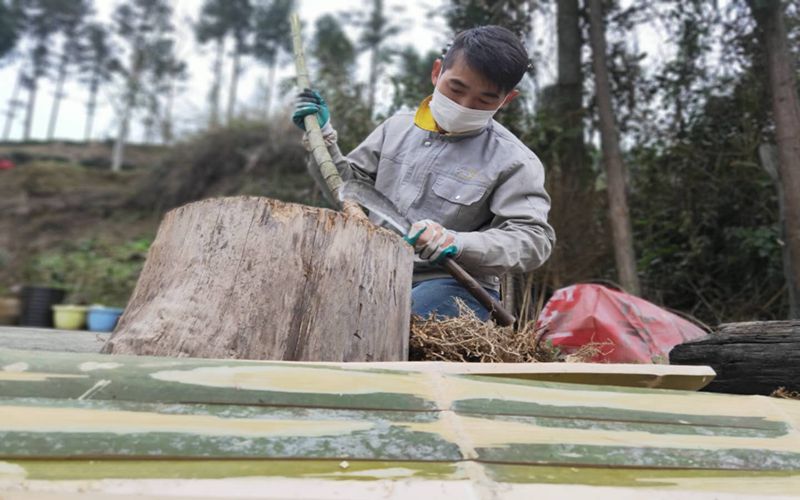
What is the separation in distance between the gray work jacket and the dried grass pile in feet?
0.73

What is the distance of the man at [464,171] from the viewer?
7.05 feet

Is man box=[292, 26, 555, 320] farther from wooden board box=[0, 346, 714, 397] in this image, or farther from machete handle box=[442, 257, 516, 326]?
wooden board box=[0, 346, 714, 397]

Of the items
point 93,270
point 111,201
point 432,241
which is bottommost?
point 93,270

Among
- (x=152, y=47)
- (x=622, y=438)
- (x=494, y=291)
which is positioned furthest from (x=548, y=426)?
(x=152, y=47)

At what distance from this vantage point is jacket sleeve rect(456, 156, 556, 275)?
207 cm

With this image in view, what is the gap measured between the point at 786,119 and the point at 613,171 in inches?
48.6

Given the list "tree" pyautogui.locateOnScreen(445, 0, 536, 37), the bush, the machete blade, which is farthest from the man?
the bush

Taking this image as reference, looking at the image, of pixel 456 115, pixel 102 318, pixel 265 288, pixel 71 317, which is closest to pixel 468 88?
pixel 456 115

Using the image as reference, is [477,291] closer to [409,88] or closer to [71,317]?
[409,88]

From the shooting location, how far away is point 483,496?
1.03m

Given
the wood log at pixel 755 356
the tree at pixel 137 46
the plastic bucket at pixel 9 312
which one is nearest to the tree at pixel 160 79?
the tree at pixel 137 46

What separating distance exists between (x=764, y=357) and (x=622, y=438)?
0.74m

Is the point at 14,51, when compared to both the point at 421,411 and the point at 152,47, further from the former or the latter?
the point at 421,411

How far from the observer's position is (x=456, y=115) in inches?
93.4
